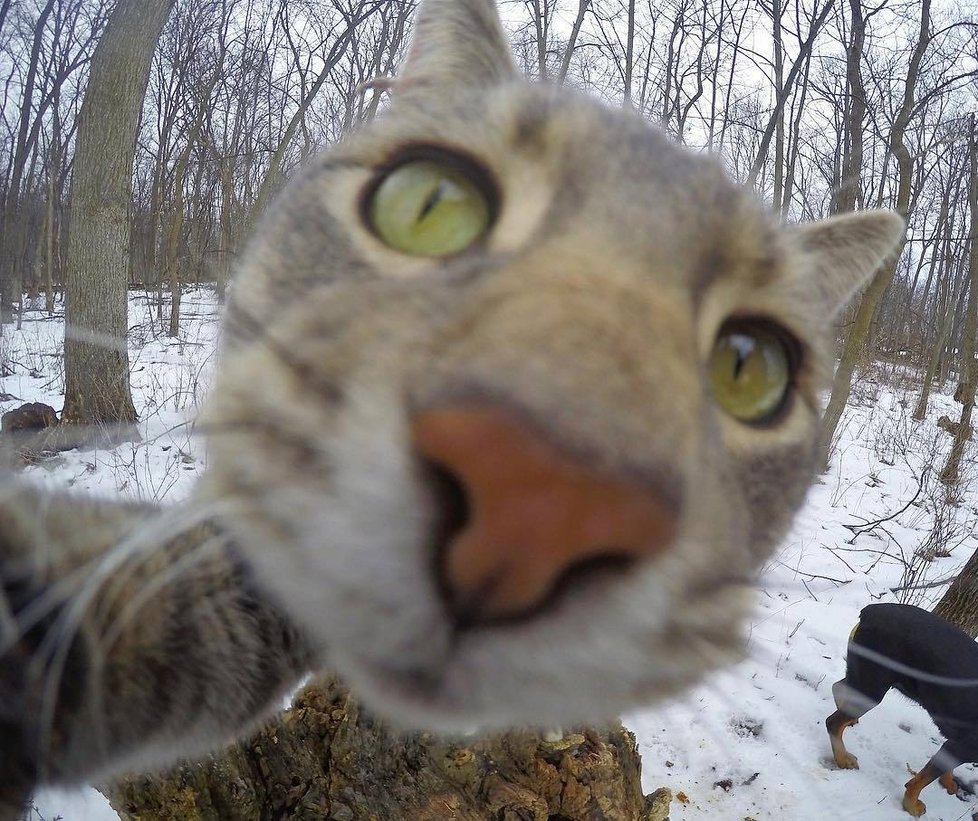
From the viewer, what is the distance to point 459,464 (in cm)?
56

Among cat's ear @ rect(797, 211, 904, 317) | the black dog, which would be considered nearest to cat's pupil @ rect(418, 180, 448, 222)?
cat's ear @ rect(797, 211, 904, 317)

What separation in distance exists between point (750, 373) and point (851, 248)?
1.10 meters

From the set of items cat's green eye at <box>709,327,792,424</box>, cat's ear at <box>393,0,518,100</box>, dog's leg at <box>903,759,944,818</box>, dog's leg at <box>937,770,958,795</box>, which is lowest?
dog's leg at <box>937,770,958,795</box>

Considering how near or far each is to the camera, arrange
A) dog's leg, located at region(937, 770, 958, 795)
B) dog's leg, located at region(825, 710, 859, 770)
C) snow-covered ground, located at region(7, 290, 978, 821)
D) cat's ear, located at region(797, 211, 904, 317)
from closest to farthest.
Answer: cat's ear, located at region(797, 211, 904, 317), snow-covered ground, located at region(7, 290, 978, 821), dog's leg, located at region(825, 710, 859, 770), dog's leg, located at region(937, 770, 958, 795)

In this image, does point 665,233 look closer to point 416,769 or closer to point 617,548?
point 617,548

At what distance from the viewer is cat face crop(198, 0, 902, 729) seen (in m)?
0.58

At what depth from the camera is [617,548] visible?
1.97 feet

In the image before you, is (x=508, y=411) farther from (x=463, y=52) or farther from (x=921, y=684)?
(x=921, y=684)

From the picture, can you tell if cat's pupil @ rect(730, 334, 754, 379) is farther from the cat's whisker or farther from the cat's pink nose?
the cat's whisker

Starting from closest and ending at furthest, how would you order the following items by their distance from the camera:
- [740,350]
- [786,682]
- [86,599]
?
[86,599] < [740,350] < [786,682]

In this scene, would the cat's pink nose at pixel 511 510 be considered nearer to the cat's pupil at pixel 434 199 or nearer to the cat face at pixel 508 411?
the cat face at pixel 508 411

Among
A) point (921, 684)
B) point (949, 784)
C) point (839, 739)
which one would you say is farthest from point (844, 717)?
point (949, 784)

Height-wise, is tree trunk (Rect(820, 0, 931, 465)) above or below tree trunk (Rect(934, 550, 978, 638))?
above

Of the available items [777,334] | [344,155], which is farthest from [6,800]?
[777,334]
